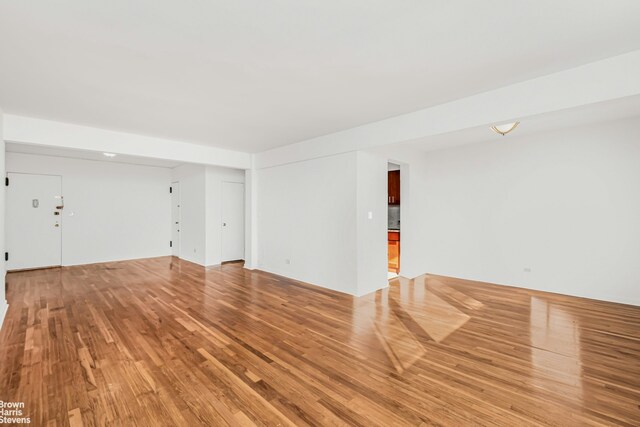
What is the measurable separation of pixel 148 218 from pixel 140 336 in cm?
573

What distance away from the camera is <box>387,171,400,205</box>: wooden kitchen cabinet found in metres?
6.20

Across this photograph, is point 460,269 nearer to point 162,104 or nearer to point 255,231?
point 255,231

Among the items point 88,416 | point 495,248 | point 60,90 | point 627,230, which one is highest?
point 60,90

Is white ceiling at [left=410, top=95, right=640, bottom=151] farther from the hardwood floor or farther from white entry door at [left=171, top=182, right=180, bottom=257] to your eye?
white entry door at [left=171, top=182, right=180, bottom=257]

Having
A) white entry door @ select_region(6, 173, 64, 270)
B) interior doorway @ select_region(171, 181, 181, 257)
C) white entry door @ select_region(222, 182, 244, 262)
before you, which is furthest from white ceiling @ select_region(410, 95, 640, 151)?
white entry door @ select_region(6, 173, 64, 270)

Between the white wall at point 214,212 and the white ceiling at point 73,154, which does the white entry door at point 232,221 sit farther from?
the white ceiling at point 73,154

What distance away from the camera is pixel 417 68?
105 inches

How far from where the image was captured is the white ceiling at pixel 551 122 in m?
3.32

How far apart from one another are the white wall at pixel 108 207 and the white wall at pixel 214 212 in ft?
7.20

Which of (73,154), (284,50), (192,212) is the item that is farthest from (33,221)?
(284,50)

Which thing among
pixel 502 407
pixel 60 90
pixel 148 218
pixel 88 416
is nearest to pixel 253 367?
pixel 88 416

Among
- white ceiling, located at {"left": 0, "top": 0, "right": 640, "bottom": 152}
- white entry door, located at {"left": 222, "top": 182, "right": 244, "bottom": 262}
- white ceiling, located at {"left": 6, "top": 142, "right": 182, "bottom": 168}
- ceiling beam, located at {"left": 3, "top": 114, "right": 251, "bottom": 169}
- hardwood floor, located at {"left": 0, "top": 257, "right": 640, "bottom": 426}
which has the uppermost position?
white ceiling, located at {"left": 0, "top": 0, "right": 640, "bottom": 152}

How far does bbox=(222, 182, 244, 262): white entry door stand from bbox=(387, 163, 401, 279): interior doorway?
3711 mm

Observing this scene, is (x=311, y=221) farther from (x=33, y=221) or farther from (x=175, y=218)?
(x=33, y=221)
